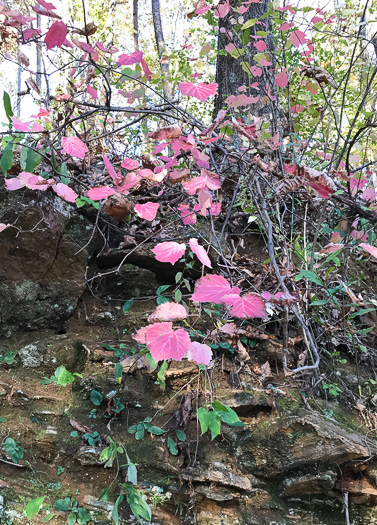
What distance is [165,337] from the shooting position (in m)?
0.94

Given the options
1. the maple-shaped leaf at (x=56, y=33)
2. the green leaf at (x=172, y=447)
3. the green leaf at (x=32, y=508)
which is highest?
the maple-shaped leaf at (x=56, y=33)

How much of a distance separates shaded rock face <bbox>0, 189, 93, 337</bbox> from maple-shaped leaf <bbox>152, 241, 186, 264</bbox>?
0.92 meters

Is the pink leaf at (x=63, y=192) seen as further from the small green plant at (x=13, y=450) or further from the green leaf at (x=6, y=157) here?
the small green plant at (x=13, y=450)

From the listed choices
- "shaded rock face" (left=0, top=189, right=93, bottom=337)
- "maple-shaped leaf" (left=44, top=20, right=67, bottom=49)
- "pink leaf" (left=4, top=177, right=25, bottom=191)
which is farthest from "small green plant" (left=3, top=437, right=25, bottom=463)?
"maple-shaped leaf" (left=44, top=20, right=67, bottom=49)

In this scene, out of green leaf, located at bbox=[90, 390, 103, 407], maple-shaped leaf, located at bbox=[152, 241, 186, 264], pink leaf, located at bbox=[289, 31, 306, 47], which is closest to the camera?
maple-shaped leaf, located at bbox=[152, 241, 186, 264]

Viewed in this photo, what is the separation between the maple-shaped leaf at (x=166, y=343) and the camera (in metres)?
0.92

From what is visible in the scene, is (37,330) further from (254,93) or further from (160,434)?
(254,93)

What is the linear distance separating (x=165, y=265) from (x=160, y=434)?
94cm

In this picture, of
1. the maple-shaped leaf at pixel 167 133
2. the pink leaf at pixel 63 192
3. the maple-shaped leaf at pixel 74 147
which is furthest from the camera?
the pink leaf at pixel 63 192

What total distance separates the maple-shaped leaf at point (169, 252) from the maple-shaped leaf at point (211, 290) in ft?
0.35

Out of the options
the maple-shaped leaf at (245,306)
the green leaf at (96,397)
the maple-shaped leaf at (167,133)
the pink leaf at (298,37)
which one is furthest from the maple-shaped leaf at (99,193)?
the pink leaf at (298,37)

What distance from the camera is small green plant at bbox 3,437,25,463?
4.46 ft

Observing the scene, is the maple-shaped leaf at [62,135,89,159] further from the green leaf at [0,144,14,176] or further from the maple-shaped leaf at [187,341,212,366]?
the maple-shaped leaf at [187,341,212,366]

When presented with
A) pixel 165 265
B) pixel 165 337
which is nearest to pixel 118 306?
pixel 165 265
